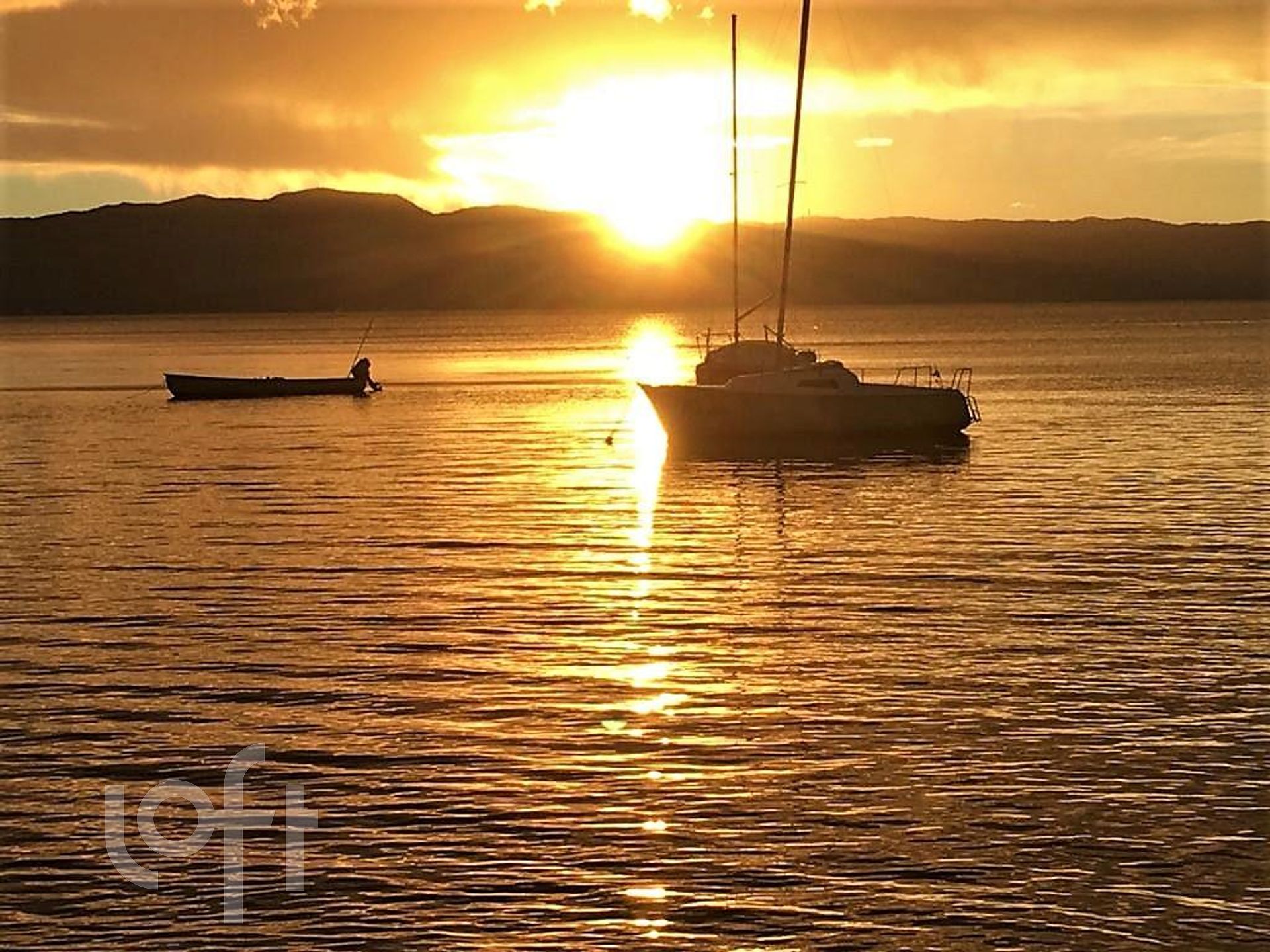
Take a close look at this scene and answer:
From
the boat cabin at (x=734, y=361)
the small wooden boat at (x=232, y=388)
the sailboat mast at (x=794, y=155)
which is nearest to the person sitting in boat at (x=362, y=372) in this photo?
the small wooden boat at (x=232, y=388)

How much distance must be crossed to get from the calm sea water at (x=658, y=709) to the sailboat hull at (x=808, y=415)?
6769 millimetres

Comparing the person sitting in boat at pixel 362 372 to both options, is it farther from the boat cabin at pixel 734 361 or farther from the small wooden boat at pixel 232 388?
the boat cabin at pixel 734 361

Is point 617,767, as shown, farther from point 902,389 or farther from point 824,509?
point 902,389

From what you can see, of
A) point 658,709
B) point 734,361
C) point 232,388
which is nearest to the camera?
point 658,709

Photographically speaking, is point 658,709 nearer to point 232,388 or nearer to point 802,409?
point 802,409

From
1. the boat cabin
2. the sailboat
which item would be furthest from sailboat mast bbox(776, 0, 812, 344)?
the boat cabin

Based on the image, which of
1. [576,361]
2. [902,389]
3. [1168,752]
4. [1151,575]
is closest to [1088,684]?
[1168,752]

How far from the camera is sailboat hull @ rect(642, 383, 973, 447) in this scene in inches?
2345

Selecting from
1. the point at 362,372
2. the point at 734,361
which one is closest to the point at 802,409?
the point at 734,361

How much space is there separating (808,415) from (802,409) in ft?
1.02

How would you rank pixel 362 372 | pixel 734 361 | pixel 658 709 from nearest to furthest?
pixel 658 709 → pixel 734 361 → pixel 362 372

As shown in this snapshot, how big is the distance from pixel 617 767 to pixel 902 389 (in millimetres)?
42083

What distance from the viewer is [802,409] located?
2341 inches

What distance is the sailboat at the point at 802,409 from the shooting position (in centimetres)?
5950
